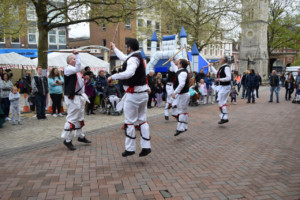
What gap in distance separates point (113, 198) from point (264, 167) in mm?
2728

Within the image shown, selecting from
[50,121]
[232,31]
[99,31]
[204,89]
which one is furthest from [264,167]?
[99,31]

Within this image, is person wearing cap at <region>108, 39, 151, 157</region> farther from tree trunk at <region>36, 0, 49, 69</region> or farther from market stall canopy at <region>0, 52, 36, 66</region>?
market stall canopy at <region>0, 52, 36, 66</region>

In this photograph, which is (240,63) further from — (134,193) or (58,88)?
(134,193)

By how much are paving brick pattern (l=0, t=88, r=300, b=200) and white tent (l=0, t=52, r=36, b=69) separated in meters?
12.5

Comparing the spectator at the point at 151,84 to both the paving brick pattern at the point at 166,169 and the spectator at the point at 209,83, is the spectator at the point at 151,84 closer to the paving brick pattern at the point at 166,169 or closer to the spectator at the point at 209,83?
the spectator at the point at 209,83

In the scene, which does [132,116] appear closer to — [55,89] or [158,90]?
[55,89]

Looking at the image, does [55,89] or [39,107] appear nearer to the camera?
[39,107]

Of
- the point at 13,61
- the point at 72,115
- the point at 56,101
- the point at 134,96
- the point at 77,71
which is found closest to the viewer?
the point at 134,96

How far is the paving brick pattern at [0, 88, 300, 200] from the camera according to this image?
3.48 meters

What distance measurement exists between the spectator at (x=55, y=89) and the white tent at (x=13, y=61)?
820 cm

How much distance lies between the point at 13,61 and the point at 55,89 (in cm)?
869

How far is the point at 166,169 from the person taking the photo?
4348 mm

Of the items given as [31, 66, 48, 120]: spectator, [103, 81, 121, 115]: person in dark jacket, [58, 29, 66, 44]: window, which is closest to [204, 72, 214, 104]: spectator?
[103, 81, 121, 115]: person in dark jacket

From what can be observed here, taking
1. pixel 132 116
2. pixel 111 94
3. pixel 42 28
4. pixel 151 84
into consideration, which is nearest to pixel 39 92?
pixel 111 94
